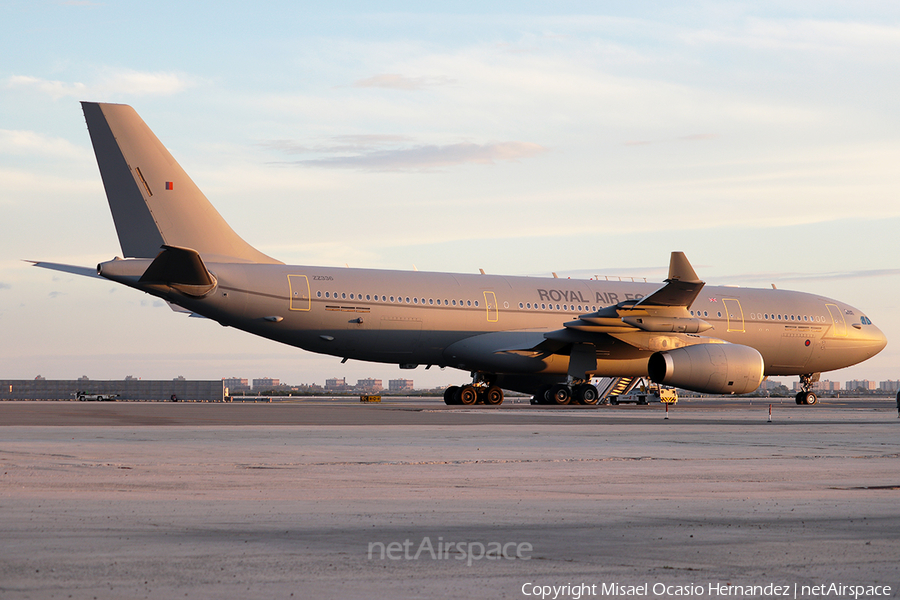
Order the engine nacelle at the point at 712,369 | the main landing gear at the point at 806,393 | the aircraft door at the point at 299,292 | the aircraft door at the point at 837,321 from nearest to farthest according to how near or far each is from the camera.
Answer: the aircraft door at the point at 299,292, the engine nacelle at the point at 712,369, the aircraft door at the point at 837,321, the main landing gear at the point at 806,393

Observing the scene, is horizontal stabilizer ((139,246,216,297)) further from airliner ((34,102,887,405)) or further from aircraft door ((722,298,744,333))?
aircraft door ((722,298,744,333))

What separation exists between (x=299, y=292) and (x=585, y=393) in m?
11.6

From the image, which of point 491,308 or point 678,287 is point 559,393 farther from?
point 678,287

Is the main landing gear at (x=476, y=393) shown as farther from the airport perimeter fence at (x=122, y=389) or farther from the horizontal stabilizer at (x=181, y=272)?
the airport perimeter fence at (x=122, y=389)

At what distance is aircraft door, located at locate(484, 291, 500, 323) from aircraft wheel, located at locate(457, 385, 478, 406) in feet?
12.9

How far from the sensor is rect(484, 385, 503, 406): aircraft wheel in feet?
122

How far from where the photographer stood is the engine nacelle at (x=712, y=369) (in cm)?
3231

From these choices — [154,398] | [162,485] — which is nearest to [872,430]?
[162,485]

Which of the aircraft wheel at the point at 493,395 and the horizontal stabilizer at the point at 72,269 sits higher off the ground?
the horizontal stabilizer at the point at 72,269

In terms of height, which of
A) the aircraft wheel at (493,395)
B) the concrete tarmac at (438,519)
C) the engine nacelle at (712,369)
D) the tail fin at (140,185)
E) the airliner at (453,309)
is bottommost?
the concrete tarmac at (438,519)

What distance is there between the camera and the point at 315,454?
12.7 m

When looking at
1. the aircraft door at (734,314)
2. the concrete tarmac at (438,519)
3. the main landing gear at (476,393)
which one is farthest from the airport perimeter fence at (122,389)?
the concrete tarmac at (438,519)

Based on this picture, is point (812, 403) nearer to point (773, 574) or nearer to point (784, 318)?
point (784, 318)

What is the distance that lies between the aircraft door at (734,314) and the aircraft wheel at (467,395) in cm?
1036
